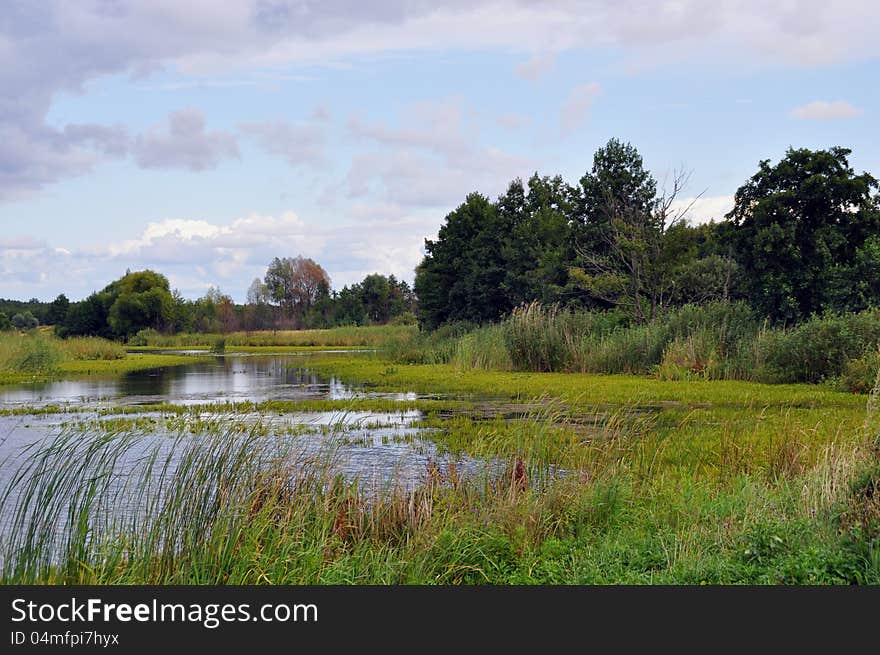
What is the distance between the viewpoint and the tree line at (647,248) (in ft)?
Result: 82.1

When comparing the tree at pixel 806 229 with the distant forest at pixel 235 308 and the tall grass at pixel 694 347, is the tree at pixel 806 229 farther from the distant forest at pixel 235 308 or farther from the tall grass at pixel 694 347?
the distant forest at pixel 235 308

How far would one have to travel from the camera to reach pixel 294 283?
11269 cm

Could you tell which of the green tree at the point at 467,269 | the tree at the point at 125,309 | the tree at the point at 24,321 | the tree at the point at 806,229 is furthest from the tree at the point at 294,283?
the tree at the point at 806,229

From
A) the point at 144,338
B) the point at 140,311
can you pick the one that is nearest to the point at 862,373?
the point at 144,338

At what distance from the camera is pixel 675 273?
34.5 m

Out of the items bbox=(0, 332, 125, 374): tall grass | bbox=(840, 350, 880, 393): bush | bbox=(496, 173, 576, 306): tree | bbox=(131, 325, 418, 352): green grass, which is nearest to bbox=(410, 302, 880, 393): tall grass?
bbox=(840, 350, 880, 393): bush

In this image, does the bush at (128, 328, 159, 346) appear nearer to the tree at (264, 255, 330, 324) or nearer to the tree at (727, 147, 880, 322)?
the tree at (264, 255, 330, 324)

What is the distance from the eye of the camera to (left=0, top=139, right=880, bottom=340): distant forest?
25031mm

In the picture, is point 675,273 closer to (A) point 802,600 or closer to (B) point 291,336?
(A) point 802,600

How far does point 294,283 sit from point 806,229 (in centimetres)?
9280

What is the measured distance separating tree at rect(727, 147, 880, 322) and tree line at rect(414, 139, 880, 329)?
34 mm

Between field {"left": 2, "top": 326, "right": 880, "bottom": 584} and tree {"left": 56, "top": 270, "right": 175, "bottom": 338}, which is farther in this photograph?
tree {"left": 56, "top": 270, "right": 175, "bottom": 338}

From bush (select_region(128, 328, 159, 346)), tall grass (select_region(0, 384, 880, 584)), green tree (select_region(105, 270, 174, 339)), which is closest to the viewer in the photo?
tall grass (select_region(0, 384, 880, 584))

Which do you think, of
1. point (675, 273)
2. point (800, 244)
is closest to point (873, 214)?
point (800, 244)
